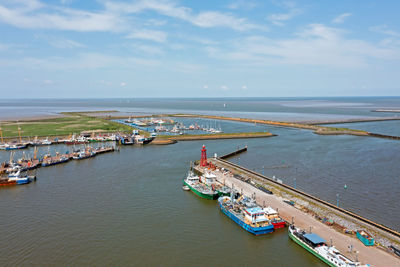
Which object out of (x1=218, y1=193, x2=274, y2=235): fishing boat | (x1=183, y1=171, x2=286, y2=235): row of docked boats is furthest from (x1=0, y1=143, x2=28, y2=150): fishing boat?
(x1=218, y1=193, x2=274, y2=235): fishing boat

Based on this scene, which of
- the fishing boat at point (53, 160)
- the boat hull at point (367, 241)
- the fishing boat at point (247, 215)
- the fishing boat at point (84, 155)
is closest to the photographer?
the boat hull at point (367, 241)

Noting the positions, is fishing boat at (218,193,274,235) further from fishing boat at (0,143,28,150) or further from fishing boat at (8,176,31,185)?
fishing boat at (0,143,28,150)

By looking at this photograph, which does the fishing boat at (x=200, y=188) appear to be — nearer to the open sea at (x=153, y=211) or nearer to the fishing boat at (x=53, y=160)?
the open sea at (x=153, y=211)

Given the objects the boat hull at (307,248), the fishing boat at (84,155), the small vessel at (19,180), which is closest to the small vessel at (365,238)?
the boat hull at (307,248)

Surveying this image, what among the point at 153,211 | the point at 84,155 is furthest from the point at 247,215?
the point at 84,155

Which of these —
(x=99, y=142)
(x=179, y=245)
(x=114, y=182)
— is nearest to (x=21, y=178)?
(x=114, y=182)

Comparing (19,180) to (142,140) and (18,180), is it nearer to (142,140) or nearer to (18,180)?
→ (18,180)
